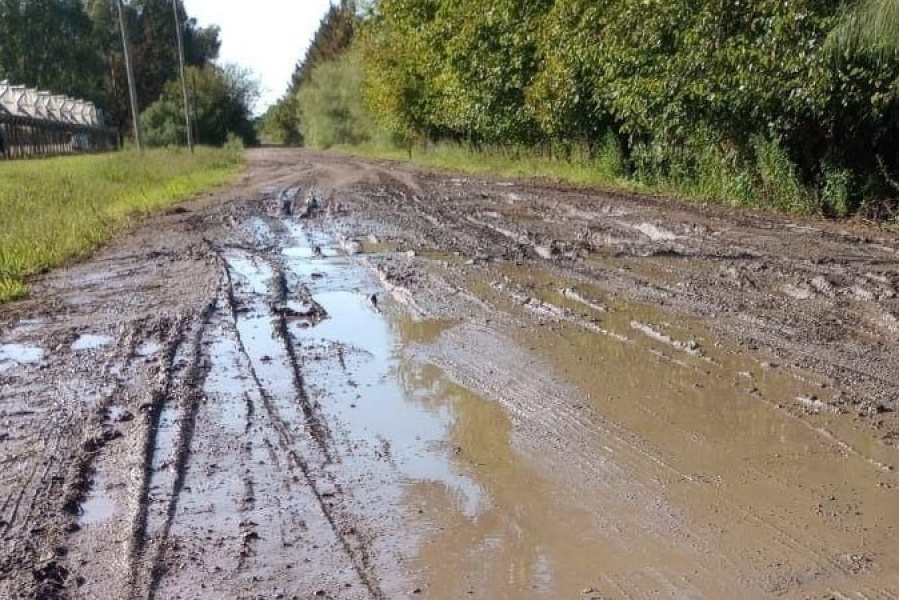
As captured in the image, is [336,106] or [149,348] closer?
[149,348]

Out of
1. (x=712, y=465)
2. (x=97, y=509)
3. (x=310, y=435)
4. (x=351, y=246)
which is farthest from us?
(x=351, y=246)

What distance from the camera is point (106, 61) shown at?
81.8 m

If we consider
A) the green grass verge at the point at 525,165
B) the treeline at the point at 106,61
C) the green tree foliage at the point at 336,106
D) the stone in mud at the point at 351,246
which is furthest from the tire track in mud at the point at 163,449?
the treeline at the point at 106,61

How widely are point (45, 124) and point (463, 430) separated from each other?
6152 cm

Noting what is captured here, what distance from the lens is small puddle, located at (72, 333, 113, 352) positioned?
6.78 meters

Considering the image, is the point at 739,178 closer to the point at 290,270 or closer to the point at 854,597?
the point at 290,270

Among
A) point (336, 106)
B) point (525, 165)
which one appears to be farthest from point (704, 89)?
point (336, 106)

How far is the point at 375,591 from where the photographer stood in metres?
3.18

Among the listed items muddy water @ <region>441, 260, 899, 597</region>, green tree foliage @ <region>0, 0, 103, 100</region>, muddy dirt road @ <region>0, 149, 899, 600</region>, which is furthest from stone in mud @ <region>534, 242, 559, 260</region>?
green tree foliage @ <region>0, 0, 103, 100</region>

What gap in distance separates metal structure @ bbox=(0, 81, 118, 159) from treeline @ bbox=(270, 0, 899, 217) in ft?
117

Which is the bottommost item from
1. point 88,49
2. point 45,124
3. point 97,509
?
point 97,509

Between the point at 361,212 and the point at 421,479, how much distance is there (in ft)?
39.5

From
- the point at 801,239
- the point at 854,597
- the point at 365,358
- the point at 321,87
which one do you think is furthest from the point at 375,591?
the point at 321,87

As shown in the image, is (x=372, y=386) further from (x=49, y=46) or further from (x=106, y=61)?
(x=106, y=61)
